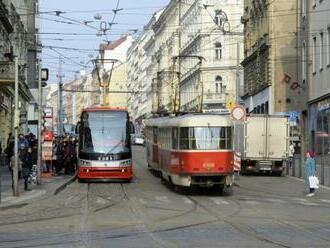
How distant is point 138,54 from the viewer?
15538cm

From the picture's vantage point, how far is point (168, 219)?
18.2 meters

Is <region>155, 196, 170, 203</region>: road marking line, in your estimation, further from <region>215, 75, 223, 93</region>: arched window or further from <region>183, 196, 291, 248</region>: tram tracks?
<region>215, 75, 223, 93</region>: arched window

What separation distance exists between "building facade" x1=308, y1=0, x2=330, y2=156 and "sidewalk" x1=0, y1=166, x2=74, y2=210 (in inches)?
703

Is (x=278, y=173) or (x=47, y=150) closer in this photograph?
(x=47, y=150)

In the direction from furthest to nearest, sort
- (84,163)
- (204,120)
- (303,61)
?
(303,61), (84,163), (204,120)

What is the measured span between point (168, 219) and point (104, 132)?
14486 millimetres

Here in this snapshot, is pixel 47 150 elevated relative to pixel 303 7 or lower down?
lower down

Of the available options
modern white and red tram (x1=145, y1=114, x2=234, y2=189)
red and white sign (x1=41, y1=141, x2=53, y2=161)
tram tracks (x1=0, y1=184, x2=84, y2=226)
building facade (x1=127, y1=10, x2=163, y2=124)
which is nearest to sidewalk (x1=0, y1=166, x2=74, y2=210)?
tram tracks (x1=0, y1=184, x2=84, y2=226)

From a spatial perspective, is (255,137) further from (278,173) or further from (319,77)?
(319,77)

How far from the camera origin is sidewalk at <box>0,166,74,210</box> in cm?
2246

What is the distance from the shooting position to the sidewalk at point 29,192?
22461 mm

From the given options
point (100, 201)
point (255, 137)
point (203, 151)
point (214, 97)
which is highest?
point (214, 97)

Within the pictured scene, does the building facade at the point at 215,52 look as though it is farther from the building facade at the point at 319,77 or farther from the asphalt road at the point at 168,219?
the asphalt road at the point at 168,219

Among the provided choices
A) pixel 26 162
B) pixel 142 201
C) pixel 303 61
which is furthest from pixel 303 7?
pixel 142 201
